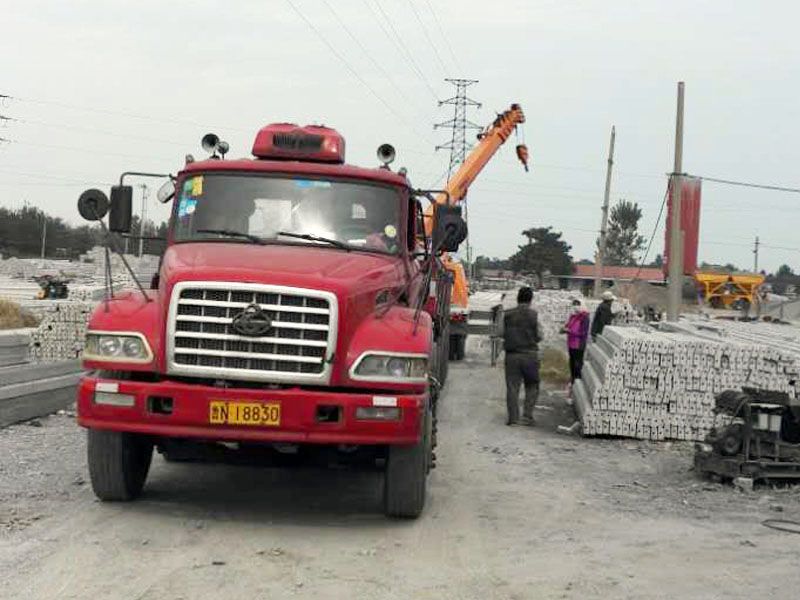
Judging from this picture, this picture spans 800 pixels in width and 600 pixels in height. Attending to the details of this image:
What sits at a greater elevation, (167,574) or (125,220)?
(125,220)

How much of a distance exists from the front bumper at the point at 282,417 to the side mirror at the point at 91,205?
62.6 inches

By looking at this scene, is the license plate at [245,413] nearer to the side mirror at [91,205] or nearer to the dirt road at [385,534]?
the dirt road at [385,534]

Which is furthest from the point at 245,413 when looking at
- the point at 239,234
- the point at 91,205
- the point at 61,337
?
the point at 61,337

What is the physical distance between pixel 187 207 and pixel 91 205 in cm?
84

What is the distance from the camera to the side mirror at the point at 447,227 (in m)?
8.59

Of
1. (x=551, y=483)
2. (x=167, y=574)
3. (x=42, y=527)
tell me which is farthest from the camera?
(x=551, y=483)

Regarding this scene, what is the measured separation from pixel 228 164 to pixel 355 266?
5.52ft

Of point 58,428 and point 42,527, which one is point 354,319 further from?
point 58,428

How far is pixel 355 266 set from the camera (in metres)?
7.69

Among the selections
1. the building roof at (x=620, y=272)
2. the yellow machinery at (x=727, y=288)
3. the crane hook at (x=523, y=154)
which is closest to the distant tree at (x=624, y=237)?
the building roof at (x=620, y=272)

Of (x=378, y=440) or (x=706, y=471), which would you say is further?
(x=706, y=471)

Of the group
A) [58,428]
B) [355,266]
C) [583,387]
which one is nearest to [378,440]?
[355,266]

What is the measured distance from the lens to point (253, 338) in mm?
6879

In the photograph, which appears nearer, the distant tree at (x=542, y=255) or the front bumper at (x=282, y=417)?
the front bumper at (x=282, y=417)
